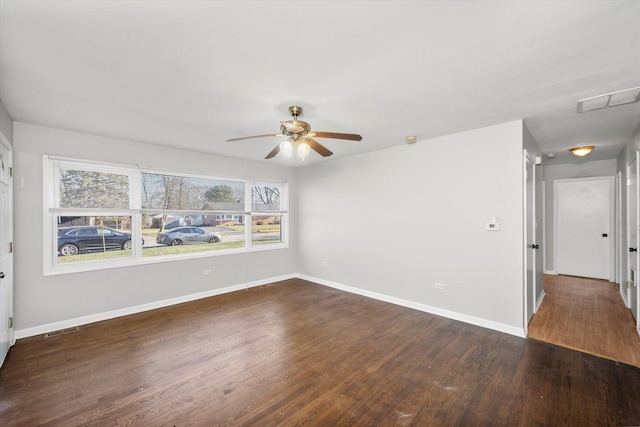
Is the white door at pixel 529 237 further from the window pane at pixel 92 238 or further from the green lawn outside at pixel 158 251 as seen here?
the window pane at pixel 92 238

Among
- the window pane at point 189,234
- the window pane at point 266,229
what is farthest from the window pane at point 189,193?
the window pane at point 266,229

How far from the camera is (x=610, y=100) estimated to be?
2498 millimetres

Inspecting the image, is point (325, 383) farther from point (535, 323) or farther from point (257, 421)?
point (535, 323)

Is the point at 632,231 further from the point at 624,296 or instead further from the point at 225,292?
the point at 225,292

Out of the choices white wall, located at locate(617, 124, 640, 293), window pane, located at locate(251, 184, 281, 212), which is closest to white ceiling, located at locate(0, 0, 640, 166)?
white wall, located at locate(617, 124, 640, 293)

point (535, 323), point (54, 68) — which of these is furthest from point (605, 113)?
point (54, 68)

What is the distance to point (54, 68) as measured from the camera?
1996 mm

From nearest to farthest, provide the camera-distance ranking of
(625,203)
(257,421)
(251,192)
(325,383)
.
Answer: (257,421)
(325,383)
(625,203)
(251,192)

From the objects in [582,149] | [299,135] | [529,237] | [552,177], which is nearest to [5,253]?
[299,135]

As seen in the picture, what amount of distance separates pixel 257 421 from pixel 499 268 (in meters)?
3.11

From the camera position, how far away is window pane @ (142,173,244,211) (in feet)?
13.8

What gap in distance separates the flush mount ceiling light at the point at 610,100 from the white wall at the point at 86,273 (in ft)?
16.2

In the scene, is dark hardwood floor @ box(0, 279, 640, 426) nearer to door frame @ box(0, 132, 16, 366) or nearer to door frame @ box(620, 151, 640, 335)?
door frame @ box(0, 132, 16, 366)

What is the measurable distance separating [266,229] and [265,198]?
672 mm
